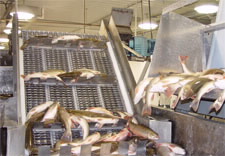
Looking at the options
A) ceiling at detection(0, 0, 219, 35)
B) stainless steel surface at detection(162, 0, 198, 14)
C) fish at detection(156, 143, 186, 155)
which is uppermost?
ceiling at detection(0, 0, 219, 35)

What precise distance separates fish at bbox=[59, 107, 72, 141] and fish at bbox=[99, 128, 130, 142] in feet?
0.90

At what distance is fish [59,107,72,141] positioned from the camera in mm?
2215

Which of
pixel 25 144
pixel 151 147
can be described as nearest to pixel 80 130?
pixel 25 144

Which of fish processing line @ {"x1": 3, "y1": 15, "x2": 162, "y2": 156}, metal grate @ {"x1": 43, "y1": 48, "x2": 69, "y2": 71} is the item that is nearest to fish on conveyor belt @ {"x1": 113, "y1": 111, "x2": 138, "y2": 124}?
fish processing line @ {"x1": 3, "y1": 15, "x2": 162, "y2": 156}

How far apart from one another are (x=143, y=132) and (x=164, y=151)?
26 cm

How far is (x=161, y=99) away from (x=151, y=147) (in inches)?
213

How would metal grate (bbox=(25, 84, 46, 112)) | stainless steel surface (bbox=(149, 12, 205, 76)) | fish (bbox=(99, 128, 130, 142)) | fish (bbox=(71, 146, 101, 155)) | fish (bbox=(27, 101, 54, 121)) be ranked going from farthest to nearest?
1. stainless steel surface (bbox=(149, 12, 205, 76))
2. metal grate (bbox=(25, 84, 46, 112))
3. fish (bbox=(27, 101, 54, 121))
4. fish (bbox=(99, 128, 130, 142))
5. fish (bbox=(71, 146, 101, 155))

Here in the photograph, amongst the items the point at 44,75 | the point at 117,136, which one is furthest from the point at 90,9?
the point at 117,136

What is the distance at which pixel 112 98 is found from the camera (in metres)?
3.01

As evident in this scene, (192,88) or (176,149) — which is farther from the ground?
(192,88)

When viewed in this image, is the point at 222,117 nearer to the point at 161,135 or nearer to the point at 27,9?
the point at 161,135

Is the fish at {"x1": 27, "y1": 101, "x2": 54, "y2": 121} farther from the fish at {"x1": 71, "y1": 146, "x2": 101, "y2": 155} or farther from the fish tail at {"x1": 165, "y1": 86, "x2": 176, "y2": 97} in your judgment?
the fish tail at {"x1": 165, "y1": 86, "x2": 176, "y2": 97}

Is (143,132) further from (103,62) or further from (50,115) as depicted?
(103,62)

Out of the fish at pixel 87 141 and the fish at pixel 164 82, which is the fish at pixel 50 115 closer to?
the fish at pixel 87 141
